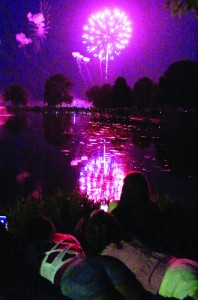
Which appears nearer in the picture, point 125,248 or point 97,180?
point 125,248

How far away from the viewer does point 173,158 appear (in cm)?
1805

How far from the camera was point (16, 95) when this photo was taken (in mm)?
159125

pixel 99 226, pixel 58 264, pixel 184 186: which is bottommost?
pixel 184 186

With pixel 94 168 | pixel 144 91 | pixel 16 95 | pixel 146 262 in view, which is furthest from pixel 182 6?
pixel 16 95

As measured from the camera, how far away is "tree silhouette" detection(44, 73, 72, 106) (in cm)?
14500

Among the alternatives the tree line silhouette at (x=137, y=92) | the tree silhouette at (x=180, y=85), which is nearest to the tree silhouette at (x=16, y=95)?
the tree line silhouette at (x=137, y=92)

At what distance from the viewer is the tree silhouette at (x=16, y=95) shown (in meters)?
160

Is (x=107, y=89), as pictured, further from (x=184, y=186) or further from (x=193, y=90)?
(x=184, y=186)

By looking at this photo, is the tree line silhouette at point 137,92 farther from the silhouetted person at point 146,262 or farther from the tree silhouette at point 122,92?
the silhouetted person at point 146,262

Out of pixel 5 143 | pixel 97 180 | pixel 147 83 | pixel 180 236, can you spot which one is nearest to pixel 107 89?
pixel 147 83

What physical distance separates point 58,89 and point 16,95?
2197 centimetres

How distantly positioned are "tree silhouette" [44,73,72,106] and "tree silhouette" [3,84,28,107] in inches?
620

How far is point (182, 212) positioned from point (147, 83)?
97885 millimetres

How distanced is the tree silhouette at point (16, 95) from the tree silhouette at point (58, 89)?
1575cm
